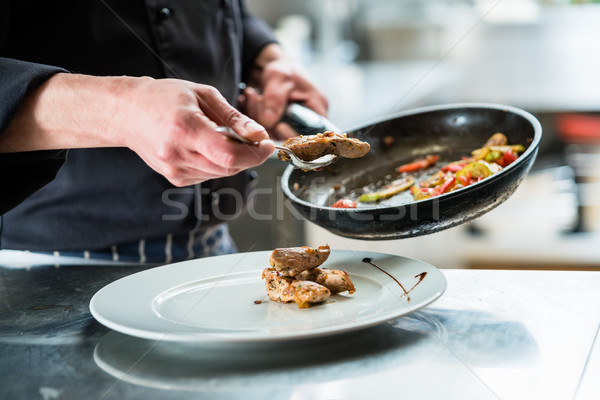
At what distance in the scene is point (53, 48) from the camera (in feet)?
4.32

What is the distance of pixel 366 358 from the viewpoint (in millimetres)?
825

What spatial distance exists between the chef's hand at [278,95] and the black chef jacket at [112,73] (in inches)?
3.5

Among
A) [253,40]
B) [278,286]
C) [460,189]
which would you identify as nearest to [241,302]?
[278,286]

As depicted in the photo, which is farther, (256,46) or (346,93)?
(346,93)

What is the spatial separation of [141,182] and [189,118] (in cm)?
58

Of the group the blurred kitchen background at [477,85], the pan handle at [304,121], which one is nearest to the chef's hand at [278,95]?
the pan handle at [304,121]

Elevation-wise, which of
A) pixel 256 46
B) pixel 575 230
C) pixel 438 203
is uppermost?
pixel 256 46

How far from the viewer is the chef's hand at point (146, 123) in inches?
36.2

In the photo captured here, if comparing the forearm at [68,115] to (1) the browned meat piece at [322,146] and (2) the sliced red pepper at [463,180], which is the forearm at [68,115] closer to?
(1) the browned meat piece at [322,146]

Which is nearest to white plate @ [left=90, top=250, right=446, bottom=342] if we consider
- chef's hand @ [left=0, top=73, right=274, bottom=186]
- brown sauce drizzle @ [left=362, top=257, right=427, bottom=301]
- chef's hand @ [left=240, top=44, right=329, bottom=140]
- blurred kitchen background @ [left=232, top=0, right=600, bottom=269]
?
brown sauce drizzle @ [left=362, top=257, right=427, bottom=301]

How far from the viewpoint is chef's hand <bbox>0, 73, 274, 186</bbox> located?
36.2 inches

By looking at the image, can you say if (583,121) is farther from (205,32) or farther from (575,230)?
→ (205,32)

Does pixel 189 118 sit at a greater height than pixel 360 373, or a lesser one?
greater

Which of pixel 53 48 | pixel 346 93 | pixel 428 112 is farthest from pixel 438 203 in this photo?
pixel 346 93
